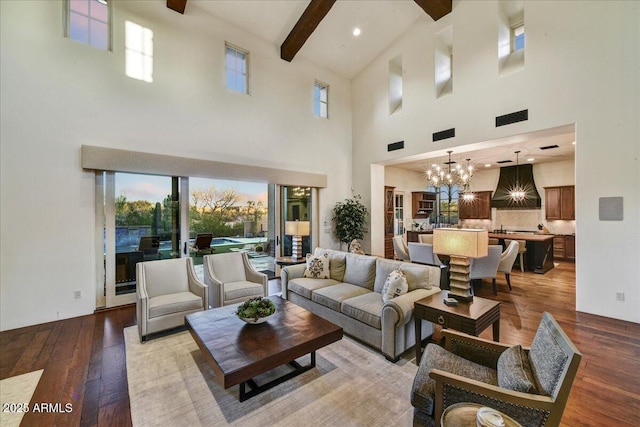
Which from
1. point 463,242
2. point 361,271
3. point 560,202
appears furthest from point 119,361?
point 560,202

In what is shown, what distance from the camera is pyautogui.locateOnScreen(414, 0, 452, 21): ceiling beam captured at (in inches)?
216

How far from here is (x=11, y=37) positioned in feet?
12.2

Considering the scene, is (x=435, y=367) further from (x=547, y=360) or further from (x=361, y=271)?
(x=361, y=271)

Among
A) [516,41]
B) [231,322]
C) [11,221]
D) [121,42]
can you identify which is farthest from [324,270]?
[516,41]

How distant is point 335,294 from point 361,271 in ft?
2.09

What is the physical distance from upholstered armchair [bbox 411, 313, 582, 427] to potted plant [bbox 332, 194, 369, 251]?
5389mm

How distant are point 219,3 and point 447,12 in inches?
189

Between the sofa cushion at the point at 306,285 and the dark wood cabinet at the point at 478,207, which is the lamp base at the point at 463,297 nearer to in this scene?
the sofa cushion at the point at 306,285

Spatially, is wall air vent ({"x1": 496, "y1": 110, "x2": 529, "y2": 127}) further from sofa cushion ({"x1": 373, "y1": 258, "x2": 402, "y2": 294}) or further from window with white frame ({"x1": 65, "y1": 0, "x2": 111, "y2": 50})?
window with white frame ({"x1": 65, "y1": 0, "x2": 111, "y2": 50})

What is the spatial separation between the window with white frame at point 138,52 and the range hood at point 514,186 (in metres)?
11.1

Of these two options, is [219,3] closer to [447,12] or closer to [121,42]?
[121,42]

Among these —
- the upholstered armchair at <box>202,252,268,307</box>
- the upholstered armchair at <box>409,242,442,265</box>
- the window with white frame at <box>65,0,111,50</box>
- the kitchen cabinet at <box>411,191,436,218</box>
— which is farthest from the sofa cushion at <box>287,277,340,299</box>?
the kitchen cabinet at <box>411,191,436,218</box>

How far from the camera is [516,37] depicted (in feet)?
17.6

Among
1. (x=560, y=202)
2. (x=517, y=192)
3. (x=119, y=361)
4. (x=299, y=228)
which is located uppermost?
(x=517, y=192)
